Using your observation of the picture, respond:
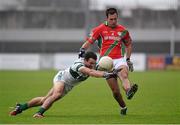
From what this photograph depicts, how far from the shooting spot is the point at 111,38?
1678 cm

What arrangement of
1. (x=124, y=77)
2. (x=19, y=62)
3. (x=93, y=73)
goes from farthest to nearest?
(x=19, y=62)
(x=124, y=77)
(x=93, y=73)

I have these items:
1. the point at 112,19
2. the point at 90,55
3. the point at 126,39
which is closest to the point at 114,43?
the point at 126,39

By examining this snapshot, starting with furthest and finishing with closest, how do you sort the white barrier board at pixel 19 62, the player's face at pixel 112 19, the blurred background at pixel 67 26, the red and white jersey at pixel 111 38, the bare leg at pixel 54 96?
the blurred background at pixel 67 26 → the white barrier board at pixel 19 62 → the red and white jersey at pixel 111 38 → the player's face at pixel 112 19 → the bare leg at pixel 54 96

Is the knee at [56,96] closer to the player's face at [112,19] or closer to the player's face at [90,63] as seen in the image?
the player's face at [90,63]

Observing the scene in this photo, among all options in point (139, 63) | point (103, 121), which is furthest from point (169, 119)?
point (139, 63)

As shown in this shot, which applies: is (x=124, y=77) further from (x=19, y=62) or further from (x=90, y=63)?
(x=19, y=62)

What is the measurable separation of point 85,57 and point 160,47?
5487 centimetres

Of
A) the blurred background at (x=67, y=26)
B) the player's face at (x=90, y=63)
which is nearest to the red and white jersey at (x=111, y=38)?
the player's face at (x=90, y=63)

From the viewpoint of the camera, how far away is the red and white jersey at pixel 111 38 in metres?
16.8

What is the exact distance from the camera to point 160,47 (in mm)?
69875

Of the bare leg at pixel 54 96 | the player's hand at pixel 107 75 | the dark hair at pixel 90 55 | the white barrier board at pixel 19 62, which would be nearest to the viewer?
the player's hand at pixel 107 75

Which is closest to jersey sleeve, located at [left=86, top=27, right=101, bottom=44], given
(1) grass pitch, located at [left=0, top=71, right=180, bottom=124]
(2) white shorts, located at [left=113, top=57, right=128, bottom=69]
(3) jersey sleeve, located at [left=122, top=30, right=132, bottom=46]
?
(3) jersey sleeve, located at [left=122, top=30, right=132, bottom=46]

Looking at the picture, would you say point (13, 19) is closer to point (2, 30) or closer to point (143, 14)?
point (2, 30)

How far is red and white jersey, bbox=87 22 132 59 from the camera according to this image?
1678 cm
